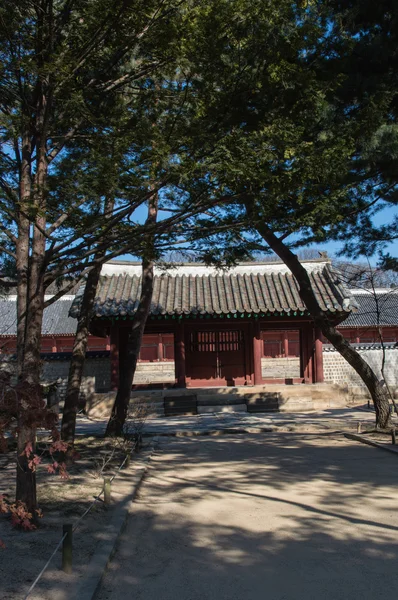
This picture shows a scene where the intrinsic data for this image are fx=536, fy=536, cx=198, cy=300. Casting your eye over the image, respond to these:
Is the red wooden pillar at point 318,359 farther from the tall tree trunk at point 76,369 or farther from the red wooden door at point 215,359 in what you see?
the tall tree trunk at point 76,369

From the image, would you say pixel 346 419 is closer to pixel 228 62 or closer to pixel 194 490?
pixel 194 490

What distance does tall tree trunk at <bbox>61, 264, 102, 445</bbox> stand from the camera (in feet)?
28.1

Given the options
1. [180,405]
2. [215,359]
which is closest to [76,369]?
[180,405]

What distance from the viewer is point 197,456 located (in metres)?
9.82

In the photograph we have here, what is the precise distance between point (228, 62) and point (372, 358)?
16.0 meters

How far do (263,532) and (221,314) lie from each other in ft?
41.3

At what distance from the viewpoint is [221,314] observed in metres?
17.7

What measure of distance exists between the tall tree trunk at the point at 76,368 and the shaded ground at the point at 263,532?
1521 mm

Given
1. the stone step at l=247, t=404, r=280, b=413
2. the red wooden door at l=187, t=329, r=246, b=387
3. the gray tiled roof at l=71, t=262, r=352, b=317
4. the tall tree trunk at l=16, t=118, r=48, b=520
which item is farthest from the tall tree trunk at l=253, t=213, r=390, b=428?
the red wooden door at l=187, t=329, r=246, b=387

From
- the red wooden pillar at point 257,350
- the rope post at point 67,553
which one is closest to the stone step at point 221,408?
the red wooden pillar at point 257,350

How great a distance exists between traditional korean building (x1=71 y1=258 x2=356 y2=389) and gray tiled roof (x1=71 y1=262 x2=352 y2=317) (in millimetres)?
32

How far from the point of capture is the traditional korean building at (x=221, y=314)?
58.0 feet

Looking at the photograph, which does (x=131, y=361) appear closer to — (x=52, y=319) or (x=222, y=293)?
(x=222, y=293)

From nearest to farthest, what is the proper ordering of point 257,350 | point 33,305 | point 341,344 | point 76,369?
1. point 33,305
2. point 76,369
3. point 341,344
4. point 257,350
